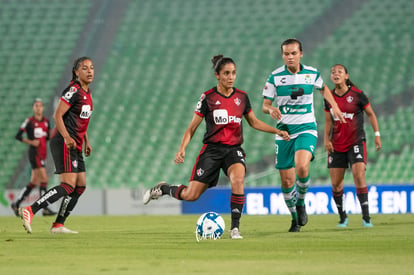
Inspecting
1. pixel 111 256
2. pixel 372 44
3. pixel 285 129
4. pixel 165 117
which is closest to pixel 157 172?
pixel 165 117

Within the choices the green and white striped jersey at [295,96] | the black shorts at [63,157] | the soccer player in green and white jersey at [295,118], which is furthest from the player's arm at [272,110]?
the black shorts at [63,157]

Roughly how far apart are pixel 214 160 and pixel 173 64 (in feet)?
50.3

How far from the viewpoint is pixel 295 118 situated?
9.62 m

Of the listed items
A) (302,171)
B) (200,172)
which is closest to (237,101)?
(200,172)

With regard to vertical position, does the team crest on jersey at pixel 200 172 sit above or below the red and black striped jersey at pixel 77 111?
below

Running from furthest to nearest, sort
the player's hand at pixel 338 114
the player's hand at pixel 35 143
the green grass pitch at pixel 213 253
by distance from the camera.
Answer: the player's hand at pixel 35 143 < the player's hand at pixel 338 114 < the green grass pitch at pixel 213 253

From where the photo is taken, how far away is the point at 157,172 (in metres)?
20.2

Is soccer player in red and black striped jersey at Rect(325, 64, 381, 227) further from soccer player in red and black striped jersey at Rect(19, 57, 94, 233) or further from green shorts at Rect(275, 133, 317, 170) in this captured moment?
soccer player in red and black striped jersey at Rect(19, 57, 94, 233)

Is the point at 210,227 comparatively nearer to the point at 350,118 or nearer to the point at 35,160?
the point at 350,118

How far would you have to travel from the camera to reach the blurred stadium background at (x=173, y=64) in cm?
2034

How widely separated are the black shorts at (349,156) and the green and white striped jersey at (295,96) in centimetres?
175

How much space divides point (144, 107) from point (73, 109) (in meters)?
13.0

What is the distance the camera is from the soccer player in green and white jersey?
31.3 feet

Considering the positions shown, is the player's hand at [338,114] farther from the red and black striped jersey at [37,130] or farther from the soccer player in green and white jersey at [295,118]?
the red and black striped jersey at [37,130]
